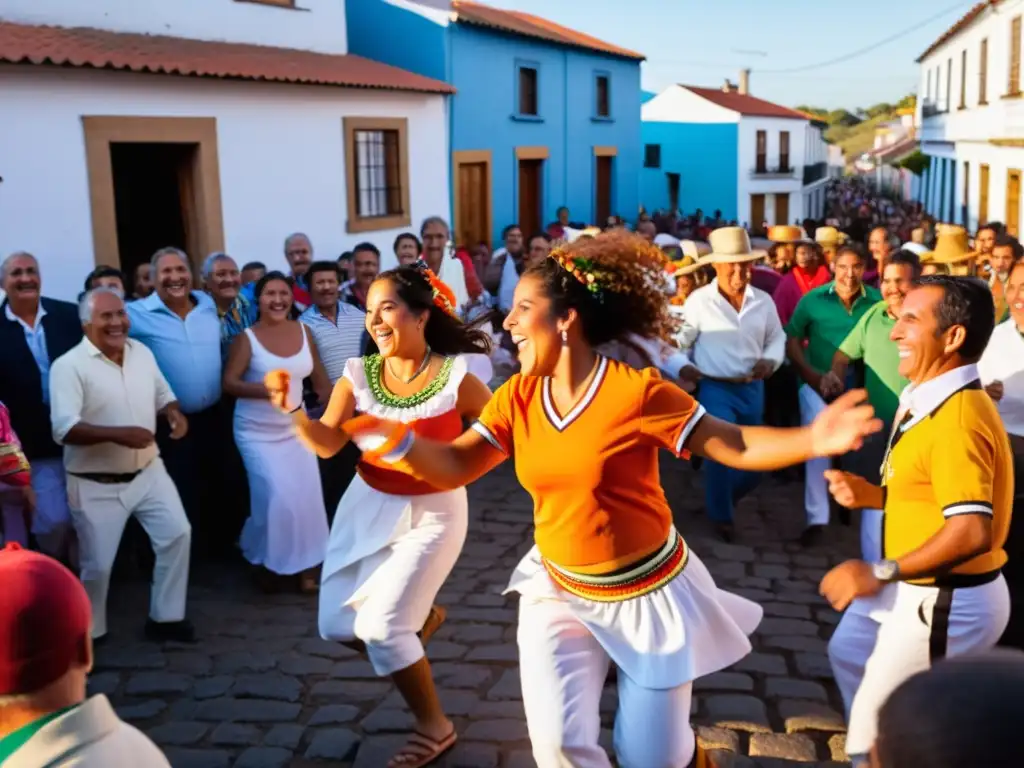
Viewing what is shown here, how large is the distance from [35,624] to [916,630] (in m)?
2.51

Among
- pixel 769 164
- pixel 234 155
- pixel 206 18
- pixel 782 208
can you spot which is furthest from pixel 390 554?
pixel 782 208

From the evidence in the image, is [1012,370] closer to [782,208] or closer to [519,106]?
[519,106]

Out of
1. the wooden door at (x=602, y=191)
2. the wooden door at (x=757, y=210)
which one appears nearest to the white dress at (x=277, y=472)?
the wooden door at (x=602, y=191)

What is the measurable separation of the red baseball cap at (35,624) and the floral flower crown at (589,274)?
6.28 feet

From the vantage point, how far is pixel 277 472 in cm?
644

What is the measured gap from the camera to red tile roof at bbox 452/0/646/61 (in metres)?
20.8

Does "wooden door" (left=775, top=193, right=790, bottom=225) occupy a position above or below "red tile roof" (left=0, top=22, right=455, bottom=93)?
below

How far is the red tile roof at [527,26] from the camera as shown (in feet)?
68.4

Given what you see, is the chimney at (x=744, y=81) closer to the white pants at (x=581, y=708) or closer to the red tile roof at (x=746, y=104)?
the red tile roof at (x=746, y=104)

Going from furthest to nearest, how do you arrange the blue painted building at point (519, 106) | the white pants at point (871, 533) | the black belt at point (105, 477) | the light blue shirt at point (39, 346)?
the blue painted building at point (519, 106)
the light blue shirt at point (39, 346)
the black belt at point (105, 477)
the white pants at point (871, 533)

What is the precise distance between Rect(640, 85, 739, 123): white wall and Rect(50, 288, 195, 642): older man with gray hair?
136ft

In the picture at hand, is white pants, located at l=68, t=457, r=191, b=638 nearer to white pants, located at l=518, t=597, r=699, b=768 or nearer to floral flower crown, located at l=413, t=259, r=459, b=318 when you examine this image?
floral flower crown, located at l=413, t=259, r=459, b=318

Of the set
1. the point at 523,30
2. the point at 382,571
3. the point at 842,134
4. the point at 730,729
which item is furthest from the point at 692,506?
the point at 842,134

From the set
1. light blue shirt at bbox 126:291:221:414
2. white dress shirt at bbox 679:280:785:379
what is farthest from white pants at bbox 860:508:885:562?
light blue shirt at bbox 126:291:221:414
